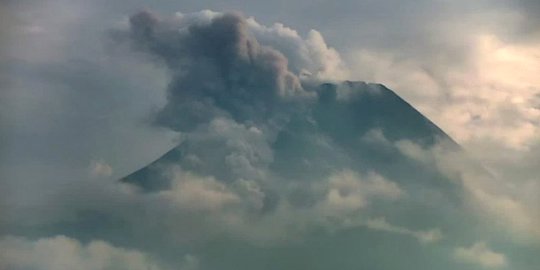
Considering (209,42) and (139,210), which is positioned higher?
(209,42)

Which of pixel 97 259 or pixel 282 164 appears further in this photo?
pixel 282 164

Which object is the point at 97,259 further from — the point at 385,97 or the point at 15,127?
the point at 385,97

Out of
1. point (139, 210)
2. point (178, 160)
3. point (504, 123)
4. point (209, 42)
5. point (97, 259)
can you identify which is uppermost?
point (209, 42)

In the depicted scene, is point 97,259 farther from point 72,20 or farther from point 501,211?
point 501,211

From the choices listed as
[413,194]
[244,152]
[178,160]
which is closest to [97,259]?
[178,160]

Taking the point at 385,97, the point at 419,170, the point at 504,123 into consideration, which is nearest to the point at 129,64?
the point at 385,97

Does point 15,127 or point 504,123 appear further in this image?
point 504,123
